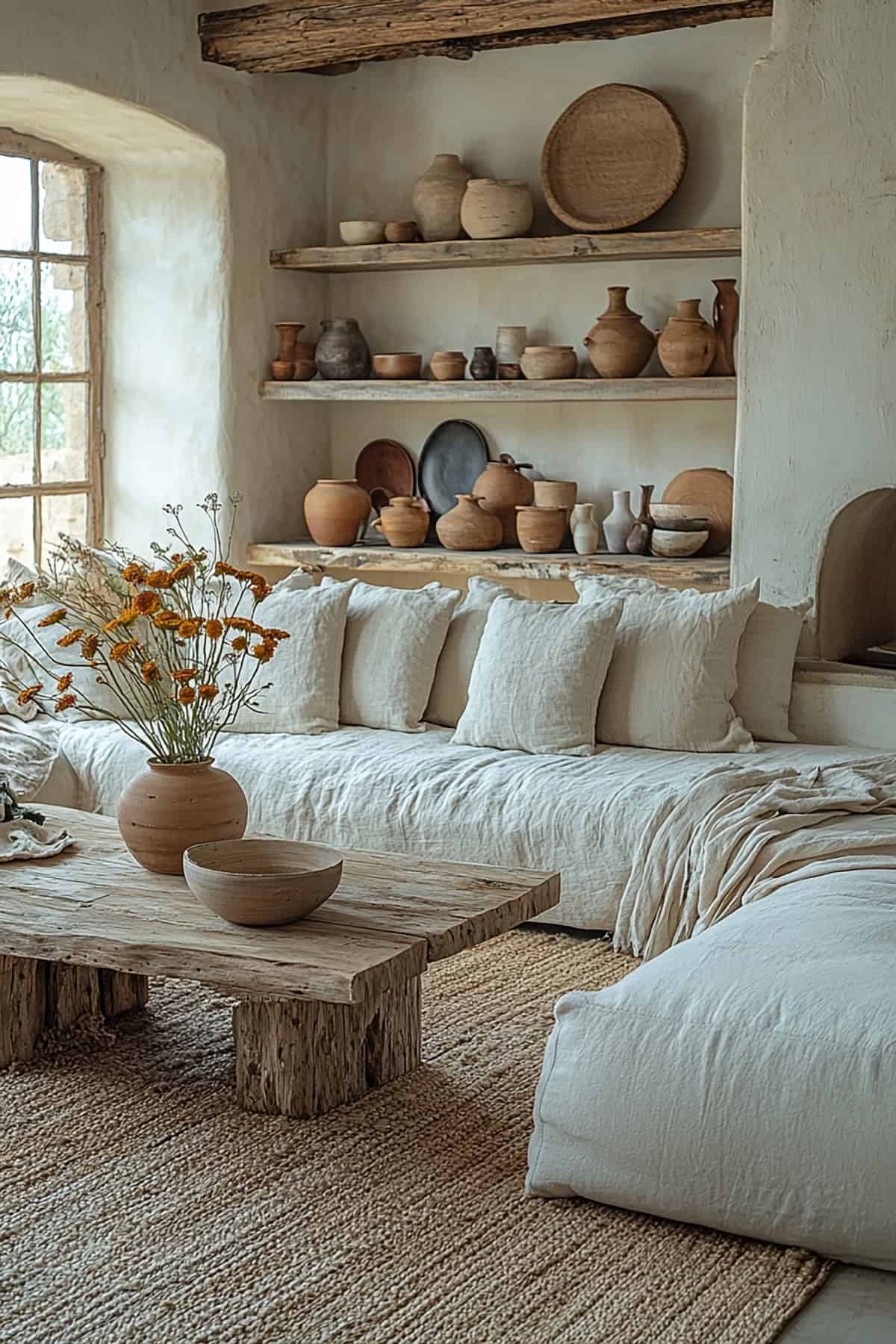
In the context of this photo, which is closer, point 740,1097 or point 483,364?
point 740,1097

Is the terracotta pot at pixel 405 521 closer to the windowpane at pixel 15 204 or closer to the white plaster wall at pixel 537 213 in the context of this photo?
the white plaster wall at pixel 537 213

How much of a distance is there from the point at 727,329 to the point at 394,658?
1.70m

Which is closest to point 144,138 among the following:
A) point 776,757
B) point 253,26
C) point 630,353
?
point 253,26

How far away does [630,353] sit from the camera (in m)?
5.86

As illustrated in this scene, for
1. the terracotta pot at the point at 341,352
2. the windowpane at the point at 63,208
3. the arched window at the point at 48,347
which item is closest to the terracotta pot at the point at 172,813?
the arched window at the point at 48,347

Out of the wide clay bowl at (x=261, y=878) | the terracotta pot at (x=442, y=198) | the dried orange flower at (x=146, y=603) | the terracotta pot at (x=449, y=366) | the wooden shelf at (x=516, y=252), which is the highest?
the terracotta pot at (x=442, y=198)

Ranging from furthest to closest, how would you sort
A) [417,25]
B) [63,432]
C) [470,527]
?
1. [63,432]
2. [470,527]
3. [417,25]

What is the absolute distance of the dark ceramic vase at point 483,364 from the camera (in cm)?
610

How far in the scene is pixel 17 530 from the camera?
6.23 metres

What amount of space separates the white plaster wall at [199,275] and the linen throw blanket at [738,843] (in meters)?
2.78

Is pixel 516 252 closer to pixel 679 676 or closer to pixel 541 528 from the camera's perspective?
pixel 541 528

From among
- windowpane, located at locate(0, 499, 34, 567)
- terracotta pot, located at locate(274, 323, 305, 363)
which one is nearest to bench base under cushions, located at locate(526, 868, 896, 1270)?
windowpane, located at locate(0, 499, 34, 567)

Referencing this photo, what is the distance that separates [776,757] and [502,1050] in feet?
4.92

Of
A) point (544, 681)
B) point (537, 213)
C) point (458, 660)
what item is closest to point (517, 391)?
point (537, 213)
